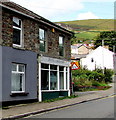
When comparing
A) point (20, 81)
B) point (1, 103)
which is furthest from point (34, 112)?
point (20, 81)

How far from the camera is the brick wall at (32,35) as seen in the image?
596 inches

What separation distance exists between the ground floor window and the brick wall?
3.10 feet

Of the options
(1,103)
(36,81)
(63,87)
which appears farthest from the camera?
(63,87)

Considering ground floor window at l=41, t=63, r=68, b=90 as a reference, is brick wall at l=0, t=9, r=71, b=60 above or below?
above

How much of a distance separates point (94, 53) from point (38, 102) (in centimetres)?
5467

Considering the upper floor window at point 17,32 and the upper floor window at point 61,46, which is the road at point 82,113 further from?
the upper floor window at point 61,46

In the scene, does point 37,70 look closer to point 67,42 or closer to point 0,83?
point 0,83

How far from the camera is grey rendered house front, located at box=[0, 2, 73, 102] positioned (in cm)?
1502

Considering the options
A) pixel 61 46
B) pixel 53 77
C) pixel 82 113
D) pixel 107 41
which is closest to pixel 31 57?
pixel 53 77

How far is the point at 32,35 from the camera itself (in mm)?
17609

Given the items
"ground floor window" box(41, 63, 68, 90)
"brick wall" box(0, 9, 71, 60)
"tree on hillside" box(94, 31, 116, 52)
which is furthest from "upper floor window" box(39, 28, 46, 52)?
"tree on hillside" box(94, 31, 116, 52)

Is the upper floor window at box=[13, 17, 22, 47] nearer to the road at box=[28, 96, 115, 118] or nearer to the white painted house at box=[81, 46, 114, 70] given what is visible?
the road at box=[28, 96, 115, 118]

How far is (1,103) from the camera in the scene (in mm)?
14367

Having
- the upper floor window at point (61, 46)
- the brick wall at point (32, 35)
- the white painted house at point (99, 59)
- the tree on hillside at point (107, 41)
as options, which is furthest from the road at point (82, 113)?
the tree on hillside at point (107, 41)
